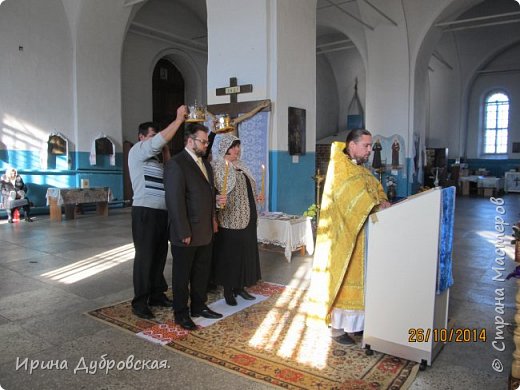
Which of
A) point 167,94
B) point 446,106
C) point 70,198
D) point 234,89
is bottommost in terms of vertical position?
point 70,198

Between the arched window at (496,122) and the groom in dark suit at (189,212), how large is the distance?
62.1 ft

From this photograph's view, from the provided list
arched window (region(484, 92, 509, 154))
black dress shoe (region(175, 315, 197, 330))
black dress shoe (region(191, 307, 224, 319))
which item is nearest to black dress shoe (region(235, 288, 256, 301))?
black dress shoe (region(191, 307, 224, 319))

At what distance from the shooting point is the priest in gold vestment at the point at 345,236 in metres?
2.82

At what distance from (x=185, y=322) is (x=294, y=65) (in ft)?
17.4

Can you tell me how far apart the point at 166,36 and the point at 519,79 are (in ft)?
47.9

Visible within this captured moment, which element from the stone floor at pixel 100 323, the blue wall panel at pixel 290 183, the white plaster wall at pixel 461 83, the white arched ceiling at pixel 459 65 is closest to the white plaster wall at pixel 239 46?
the blue wall panel at pixel 290 183

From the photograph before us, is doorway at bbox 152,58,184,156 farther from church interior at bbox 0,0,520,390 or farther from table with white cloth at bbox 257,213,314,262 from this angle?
table with white cloth at bbox 257,213,314,262

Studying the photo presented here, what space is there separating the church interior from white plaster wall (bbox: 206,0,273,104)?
0.03 m

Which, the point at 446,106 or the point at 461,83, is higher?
the point at 461,83

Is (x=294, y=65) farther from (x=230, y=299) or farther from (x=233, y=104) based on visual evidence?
(x=230, y=299)

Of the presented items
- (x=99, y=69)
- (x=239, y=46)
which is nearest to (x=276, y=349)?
(x=239, y=46)

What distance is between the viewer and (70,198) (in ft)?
30.0

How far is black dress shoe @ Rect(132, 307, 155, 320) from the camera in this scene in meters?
3.45

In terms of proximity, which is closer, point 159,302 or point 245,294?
point 159,302
